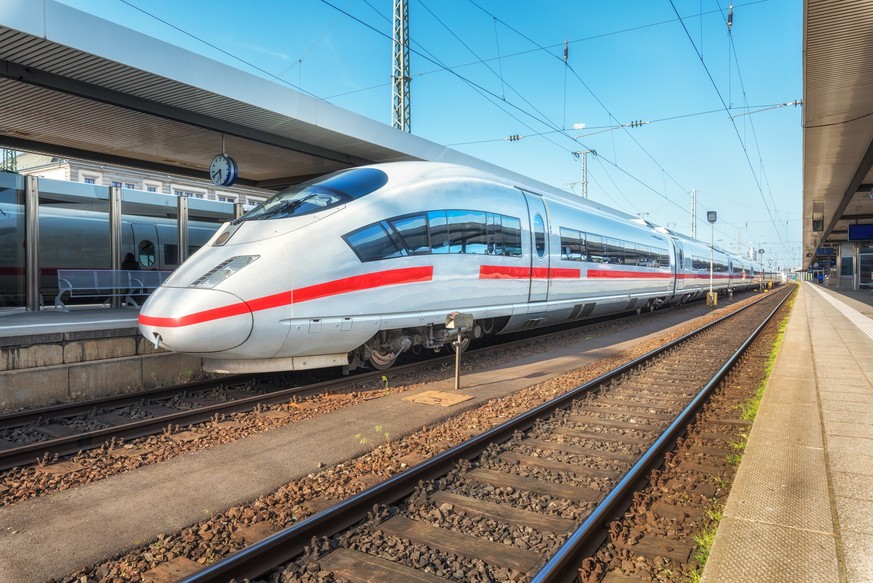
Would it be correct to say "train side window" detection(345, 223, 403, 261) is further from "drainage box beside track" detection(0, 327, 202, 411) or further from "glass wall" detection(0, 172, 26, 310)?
"glass wall" detection(0, 172, 26, 310)

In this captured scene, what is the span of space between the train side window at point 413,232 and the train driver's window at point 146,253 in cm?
1120

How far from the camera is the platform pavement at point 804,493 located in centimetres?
295

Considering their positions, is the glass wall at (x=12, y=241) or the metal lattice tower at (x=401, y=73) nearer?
the glass wall at (x=12, y=241)

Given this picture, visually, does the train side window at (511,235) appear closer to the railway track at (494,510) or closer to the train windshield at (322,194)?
the train windshield at (322,194)

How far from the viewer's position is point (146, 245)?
53.6 feet

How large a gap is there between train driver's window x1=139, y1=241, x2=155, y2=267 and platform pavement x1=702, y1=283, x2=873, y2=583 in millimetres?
15231

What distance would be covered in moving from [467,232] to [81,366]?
18.2 feet

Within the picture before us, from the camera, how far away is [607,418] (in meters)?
6.43

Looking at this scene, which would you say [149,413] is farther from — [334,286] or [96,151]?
[96,151]

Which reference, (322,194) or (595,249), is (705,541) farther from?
(595,249)

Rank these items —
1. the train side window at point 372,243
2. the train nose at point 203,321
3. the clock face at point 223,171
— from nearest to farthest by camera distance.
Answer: the train nose at point 203,321 < the train side window at point 372,243 < the clock face at point 223,171

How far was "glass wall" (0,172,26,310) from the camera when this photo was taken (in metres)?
10.9

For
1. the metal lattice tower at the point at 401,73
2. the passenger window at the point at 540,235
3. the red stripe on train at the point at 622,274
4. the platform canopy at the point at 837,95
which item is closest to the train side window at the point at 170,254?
the metal lattice tower at the point at 401,73

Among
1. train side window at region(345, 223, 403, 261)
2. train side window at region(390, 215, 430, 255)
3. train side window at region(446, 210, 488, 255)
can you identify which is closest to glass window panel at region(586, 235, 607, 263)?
train side window at region(446, 210, 488, 255)
